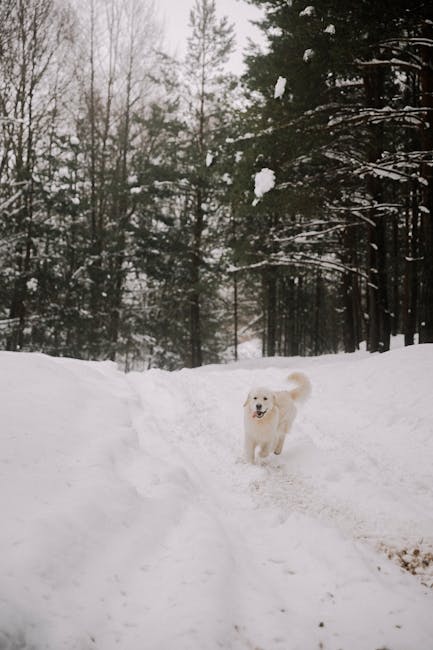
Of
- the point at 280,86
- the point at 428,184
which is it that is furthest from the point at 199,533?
the point at 280,86

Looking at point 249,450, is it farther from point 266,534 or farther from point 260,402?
point 266,534

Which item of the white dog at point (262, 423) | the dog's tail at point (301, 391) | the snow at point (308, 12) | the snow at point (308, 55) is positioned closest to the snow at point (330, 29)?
the snow at point (308, 55)

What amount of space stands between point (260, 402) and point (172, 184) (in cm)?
1411

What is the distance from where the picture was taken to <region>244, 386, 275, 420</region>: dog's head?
4586 mm

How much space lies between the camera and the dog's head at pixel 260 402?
459cm

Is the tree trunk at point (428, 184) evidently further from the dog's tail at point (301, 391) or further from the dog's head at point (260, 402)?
the dog's head at point (260, 402)

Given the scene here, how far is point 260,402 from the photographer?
182 inches

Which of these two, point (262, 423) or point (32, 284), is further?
point (32, 284)

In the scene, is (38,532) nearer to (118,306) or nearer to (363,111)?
(363,111)

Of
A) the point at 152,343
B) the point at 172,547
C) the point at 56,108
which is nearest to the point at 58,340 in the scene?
the point at 152,343

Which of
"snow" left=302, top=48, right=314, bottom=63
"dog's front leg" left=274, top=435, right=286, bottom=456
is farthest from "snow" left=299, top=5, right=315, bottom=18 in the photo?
"dog's front leg" left=274, top=435, right=286, bottom=456

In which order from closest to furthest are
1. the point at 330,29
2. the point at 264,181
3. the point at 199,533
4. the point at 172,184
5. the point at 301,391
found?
the point at 199,533, the point at 301,391, the point at 330,29, the point at 264,181, the point at 172,184

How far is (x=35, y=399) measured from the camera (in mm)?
4621

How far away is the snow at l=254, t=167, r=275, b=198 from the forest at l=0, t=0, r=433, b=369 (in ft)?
0.18
